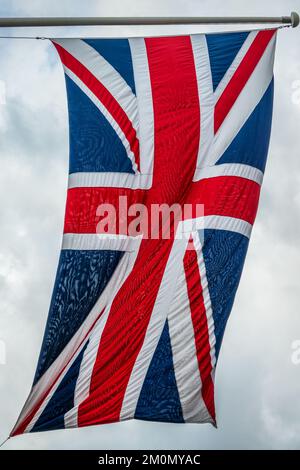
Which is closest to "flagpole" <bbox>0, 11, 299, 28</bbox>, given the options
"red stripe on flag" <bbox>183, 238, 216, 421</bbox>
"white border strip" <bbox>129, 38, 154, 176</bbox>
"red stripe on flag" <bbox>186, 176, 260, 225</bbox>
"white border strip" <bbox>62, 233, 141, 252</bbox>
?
"white border strip" <bbox>129, 38, 154, 176</bbox>

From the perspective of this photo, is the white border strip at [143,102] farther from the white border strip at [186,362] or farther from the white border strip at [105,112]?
the white border strip at [186,362]

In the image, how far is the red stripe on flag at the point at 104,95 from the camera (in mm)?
14672

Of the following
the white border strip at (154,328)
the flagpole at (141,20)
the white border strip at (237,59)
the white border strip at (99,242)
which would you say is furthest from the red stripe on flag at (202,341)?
the flagpole at (141,20)

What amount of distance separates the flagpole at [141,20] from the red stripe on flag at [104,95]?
7.30ft

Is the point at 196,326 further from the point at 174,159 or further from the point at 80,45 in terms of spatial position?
the point at 80,45

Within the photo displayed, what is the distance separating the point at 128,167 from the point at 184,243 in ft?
5.18

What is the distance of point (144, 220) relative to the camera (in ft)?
46.5

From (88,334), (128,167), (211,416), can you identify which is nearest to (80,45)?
(128,167)

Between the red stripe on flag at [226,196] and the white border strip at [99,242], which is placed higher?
the red stripe on flag at [226,196]

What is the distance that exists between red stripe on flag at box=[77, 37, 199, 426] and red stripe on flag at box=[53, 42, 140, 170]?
16.3 inches

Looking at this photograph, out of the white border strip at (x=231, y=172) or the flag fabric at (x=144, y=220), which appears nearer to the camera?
the flag fabric at (x=144, y=220)

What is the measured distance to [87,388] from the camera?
13430mm

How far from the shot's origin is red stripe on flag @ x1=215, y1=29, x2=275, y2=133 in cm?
1540

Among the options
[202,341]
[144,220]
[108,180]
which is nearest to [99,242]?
[144,220]
